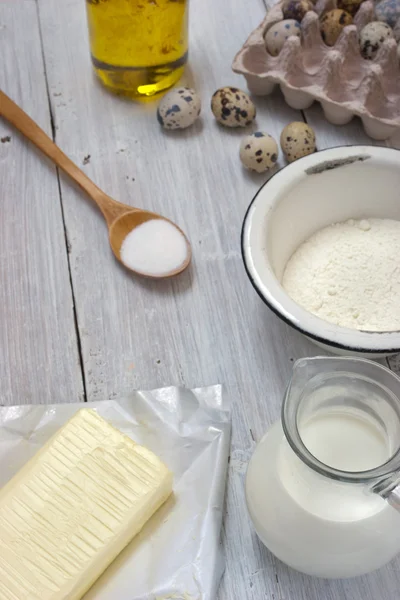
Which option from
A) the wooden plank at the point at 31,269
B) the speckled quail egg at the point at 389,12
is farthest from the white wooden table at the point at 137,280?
the speckled quail egg at the point at 389,12

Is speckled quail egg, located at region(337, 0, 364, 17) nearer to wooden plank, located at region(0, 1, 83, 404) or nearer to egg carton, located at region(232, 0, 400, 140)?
egg carton, located at region(232, 0, 400, 140)

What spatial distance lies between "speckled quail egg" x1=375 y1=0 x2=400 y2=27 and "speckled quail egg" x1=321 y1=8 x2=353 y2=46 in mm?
40

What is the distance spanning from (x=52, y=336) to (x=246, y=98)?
400mm

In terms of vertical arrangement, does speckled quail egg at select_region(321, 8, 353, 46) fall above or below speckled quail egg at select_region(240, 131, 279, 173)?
above

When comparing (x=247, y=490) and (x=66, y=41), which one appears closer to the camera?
(x=247, y=490)

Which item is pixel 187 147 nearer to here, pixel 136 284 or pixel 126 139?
pixel 126 139

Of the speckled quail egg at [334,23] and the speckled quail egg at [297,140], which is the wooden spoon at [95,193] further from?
the speckled quail egg at [334,23]

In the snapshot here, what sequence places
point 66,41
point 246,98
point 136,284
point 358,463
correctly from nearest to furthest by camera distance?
point 358,463 < point 136,284 < point 246,98 < point 66,41

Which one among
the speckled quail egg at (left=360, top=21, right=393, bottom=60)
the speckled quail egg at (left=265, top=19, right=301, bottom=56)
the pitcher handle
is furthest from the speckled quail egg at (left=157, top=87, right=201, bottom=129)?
the pitcher handle

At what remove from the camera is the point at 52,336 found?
0.74 metres

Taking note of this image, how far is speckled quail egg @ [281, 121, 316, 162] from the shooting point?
834 mm

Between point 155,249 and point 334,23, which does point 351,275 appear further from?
point 334,23

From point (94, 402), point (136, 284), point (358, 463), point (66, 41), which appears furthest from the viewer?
point (66, 41)

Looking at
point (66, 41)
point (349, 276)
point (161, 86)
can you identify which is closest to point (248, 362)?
point (349, 276)
